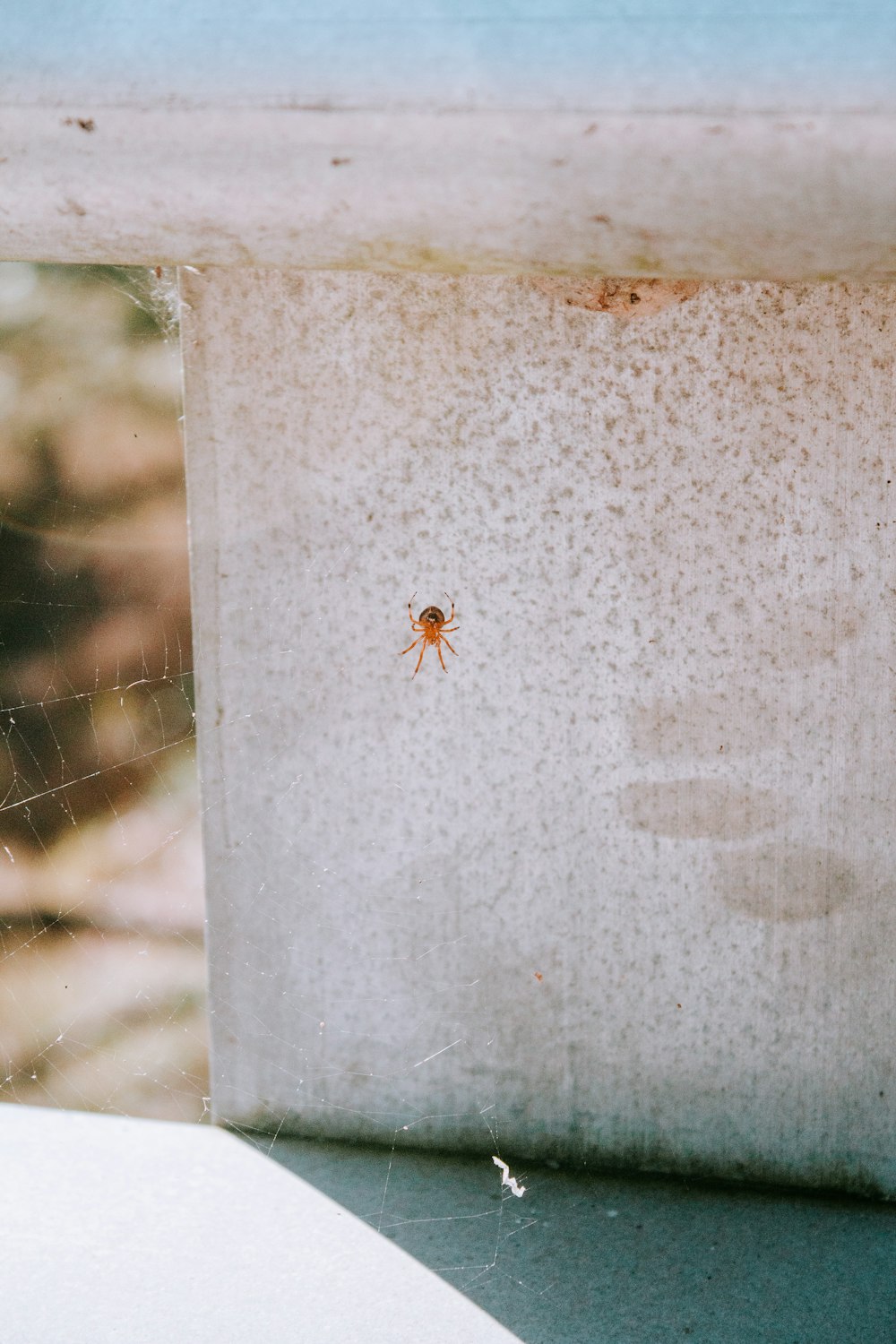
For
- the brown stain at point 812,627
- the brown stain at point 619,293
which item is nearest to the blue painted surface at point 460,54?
the brown stain at point 619,293

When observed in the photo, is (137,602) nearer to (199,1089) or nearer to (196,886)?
(196,886)

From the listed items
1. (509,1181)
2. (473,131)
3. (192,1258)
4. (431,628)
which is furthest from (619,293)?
(192,1258)

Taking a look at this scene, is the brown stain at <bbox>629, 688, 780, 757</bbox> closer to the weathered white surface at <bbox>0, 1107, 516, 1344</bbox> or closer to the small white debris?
the small white debris

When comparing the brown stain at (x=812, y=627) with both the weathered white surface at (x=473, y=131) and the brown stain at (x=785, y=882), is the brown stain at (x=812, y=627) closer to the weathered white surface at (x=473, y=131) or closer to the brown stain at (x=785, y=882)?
the brown stain at (x=785, y=882)

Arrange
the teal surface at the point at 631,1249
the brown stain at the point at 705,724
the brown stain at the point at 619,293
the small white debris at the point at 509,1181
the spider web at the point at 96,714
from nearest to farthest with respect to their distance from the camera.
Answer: the teal surface at the point at 631,1249 < the brown stain at the point at 619,293 < the brown stain at the point at 705,724 < the small white debris at the point at 509,1181 < the spider web at the point at 96,714

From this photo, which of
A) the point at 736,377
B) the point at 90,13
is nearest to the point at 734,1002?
the point at 736,377

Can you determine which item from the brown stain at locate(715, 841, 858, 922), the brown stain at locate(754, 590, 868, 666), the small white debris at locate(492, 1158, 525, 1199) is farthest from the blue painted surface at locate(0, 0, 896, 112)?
the small white debris at locate(492, 1158, 525, 1199)
